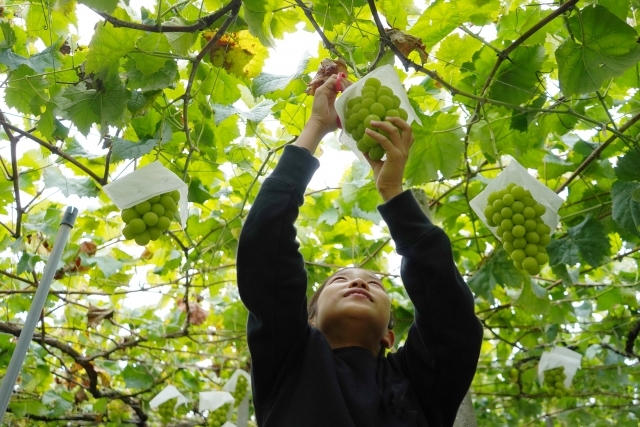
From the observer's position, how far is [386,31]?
66.1 inches

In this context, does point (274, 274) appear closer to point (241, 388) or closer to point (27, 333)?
point (27, 333)

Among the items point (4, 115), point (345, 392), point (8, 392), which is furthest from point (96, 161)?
point (345, 392)

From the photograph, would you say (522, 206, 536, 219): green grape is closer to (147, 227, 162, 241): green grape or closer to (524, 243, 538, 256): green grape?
(524, 243, 538, 256): green grape

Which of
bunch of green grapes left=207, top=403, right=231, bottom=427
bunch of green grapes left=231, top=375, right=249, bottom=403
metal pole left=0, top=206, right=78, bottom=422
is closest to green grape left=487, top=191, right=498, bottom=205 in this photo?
metal pole left=0, top=206, right=78, bottom=422

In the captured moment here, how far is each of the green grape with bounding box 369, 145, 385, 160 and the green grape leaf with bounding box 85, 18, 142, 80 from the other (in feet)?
2.39

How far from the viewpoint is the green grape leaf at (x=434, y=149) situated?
2.07 metres

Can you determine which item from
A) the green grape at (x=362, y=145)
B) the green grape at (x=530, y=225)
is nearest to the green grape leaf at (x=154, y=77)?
the green grape at (x=362, y=145)

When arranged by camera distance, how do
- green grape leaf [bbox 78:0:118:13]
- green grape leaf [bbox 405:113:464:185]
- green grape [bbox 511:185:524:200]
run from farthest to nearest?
1. green grape leaf [bbox 405:113:464:185]
2. green grape [bbox 511:185:524:200]
3. green grape leaf [bbox 78:0:118:13]

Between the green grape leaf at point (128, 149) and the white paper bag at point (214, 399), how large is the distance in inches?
98.3

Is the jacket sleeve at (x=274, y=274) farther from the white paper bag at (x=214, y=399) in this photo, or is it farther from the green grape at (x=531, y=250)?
the white paper bag at (x=214, y=399)

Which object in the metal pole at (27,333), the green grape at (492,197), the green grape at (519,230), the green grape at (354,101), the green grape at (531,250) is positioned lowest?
the metal pole at (27,333)

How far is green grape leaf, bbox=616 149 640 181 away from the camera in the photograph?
77.3 inches

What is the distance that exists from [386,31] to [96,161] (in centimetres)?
150

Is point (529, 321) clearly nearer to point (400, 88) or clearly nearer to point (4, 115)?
point (400, 88)
